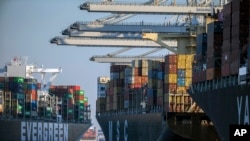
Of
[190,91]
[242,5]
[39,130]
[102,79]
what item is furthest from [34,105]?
[242,5]

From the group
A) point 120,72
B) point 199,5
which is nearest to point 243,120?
point 199,5

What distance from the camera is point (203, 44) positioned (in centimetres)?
4919

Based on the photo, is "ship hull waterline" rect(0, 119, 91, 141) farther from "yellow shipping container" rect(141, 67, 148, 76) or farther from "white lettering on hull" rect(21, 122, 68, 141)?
"yellow shipping container" rect(141, 67, 148, 76)

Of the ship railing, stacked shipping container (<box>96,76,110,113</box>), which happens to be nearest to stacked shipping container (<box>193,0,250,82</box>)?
the ship railing

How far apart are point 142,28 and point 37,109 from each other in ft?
149

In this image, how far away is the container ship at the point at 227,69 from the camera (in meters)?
41.1

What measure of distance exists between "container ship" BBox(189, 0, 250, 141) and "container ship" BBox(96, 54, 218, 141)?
326 inches

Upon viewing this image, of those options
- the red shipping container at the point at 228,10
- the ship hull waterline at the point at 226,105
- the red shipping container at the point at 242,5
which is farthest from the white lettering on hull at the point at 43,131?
the red shipping container at the point at 242,5

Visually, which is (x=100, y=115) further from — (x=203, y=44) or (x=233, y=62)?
(x=233, y=62)

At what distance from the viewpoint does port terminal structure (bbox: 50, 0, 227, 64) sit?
6594cm

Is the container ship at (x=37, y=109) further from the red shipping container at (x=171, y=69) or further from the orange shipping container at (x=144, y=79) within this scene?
the red shipping container at (x=171, y=69)

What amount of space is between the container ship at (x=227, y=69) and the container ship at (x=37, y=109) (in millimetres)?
60253

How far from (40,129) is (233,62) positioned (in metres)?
80.5

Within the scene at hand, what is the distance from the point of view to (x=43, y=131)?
123 m
